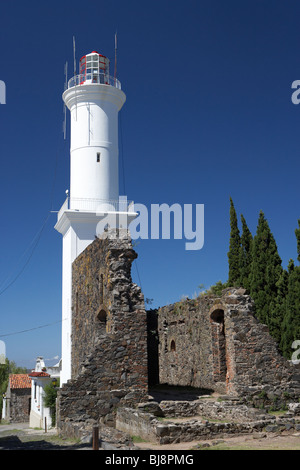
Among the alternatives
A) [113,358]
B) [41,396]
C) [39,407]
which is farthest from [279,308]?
[39,407]

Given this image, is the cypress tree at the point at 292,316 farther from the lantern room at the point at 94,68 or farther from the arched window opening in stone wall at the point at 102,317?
the lantern room at the point at 94,68

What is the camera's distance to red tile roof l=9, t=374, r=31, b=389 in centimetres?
3800

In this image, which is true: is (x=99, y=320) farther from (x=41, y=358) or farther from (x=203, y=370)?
(x=41, y=358)

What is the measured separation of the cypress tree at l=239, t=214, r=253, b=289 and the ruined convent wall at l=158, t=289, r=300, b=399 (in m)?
6.56

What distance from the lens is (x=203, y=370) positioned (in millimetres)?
16906

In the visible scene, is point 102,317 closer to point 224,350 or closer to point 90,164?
point 224,350

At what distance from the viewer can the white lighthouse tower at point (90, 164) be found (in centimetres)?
2372

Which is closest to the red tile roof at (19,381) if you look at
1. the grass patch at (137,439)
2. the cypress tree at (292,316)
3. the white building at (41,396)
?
the white building at (41,396)

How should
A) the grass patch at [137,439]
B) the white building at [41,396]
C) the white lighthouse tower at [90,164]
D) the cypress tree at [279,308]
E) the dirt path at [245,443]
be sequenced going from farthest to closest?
the white building at [41,396]
the white lighthouse tower at [90,164]
the cypress tree at [279,308]
the grass patch at [137,439]
the dirt path at [245,443]

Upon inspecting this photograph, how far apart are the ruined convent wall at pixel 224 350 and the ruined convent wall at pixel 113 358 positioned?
8.57 ft

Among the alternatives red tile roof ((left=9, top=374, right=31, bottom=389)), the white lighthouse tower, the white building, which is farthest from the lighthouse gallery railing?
red tile roof ((left=9, top=374, right=31, bottom=389))

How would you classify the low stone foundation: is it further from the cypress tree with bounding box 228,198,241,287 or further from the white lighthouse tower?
the cypress tree with bounding box 228,198,241,287

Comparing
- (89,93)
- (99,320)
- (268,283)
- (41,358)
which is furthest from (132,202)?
(41,358)

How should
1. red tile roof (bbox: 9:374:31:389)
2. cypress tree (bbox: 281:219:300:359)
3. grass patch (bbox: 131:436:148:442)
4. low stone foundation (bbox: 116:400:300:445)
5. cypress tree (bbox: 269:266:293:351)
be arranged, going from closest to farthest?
1. low stone foundation (bbox: 116:400:300:445)
2. grass patch (bbox: 131:436:148:442)
3. cypress tree (bbox: 281:219:300:359)
4. cypress tree (bbox: 269:266:293:351)
5. red tile roof (bbox: 9:374:31:389)
